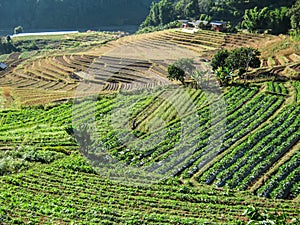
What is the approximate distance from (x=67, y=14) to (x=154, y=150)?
11679 centimetres

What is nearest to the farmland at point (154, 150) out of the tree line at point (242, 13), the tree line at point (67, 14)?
the tree line at point (242, 13)

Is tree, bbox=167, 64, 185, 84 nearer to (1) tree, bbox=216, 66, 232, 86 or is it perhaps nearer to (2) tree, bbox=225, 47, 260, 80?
(1) tree, bbox=216, 66, 232, 86

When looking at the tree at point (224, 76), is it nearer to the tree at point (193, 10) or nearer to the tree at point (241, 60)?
the tree at point (241, 60)

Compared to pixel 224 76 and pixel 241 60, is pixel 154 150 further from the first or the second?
pixel 241 60

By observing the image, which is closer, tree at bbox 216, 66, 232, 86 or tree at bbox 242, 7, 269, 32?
tree at bbox 216, 66, 232, 86

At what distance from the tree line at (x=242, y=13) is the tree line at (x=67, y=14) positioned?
3542 centimetres

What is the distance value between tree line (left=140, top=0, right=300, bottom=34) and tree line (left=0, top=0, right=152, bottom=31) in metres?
35.4

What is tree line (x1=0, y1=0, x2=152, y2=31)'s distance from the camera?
131 meters

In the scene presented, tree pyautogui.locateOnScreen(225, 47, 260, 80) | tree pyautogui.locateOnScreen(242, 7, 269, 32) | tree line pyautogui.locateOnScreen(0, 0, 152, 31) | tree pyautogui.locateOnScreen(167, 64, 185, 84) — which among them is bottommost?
tree line pyautogui.locateOnScreen(0, 0, 152, 31)

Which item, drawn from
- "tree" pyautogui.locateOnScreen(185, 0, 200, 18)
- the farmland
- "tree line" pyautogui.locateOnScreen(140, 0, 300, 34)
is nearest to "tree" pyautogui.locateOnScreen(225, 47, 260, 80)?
the farmland

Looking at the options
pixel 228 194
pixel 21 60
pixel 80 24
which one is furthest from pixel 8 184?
pixel 80 24

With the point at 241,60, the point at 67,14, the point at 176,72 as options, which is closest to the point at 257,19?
the point at 241,60

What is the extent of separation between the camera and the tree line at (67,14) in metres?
131

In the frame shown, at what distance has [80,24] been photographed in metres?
131
